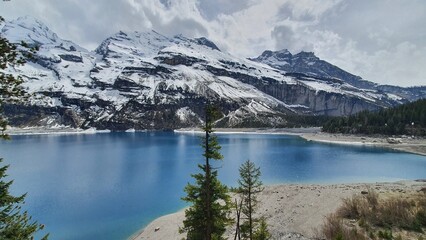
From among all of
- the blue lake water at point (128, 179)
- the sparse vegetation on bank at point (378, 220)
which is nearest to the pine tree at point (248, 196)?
the sparse vegetation on bank at point (378, 220)

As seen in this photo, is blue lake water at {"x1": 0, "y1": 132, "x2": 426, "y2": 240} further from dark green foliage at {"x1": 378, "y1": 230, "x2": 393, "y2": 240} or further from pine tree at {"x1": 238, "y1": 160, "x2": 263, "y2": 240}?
dark green foliage at {"x1": 378, "y1": 230, "x2": 393, "y2": 240}

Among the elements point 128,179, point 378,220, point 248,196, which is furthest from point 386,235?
point 128,179

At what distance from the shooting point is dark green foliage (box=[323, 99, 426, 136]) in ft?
490

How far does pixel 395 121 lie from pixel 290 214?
145424 mm

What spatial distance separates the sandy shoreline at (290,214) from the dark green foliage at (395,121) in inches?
4983

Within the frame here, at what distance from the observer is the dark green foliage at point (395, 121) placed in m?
150

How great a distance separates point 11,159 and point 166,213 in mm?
96786

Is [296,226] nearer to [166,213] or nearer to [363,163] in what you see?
[166,213]

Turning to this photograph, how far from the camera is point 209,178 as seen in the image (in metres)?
22.1

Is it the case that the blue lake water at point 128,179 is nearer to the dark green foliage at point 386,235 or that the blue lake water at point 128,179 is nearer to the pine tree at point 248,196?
the pine tree at point 248,196

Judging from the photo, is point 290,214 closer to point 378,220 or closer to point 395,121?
point 378,220

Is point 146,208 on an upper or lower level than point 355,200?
lower

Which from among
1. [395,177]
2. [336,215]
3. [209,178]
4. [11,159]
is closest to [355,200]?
[336,215]

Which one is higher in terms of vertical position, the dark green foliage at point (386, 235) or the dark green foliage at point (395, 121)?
the dark green foliage at point (395, 121)
